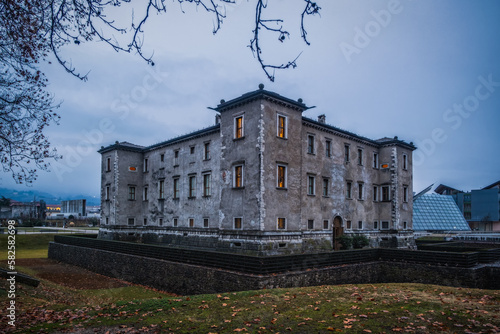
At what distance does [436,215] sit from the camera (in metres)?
73.8

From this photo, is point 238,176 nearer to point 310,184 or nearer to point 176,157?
point 310,184

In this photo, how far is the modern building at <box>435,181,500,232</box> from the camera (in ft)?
315

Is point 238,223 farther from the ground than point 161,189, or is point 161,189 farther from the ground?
point 161,189

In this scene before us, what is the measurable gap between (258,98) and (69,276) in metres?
20.2

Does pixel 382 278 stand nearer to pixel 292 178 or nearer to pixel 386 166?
pixel 292 178

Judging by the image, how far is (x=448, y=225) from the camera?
72.1m

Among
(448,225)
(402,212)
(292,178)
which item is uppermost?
(292,178)

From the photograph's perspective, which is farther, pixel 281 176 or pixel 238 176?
pixel 238 176

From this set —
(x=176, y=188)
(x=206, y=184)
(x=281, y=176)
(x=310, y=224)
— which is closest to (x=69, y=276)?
(x=206, y=184)

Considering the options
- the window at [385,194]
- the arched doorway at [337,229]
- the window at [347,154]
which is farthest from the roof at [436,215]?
the arched doorway at [337,229]

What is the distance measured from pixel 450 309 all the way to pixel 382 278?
13.5 metres

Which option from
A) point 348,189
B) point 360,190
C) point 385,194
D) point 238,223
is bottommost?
point 238,223

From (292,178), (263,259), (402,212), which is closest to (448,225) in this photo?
(402,212)

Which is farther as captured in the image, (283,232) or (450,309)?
(283,232)
